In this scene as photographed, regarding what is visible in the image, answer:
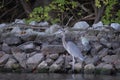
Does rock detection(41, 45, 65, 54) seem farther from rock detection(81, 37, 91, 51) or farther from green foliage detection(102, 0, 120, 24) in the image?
green foliage detection(102, 0, 120, 24)

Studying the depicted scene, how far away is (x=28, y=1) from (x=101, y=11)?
277 cm

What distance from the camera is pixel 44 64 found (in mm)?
10633

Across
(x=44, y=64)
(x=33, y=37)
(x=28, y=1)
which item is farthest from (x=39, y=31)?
(x=28, y=1)

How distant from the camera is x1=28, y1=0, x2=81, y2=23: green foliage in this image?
1476cm

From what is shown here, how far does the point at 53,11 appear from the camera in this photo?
15211 mm

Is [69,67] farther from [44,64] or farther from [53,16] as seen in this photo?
[53,16]

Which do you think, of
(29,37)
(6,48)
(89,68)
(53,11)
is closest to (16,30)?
(29,37)

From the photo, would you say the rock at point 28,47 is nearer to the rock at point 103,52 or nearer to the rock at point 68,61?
the rock at point 68,61

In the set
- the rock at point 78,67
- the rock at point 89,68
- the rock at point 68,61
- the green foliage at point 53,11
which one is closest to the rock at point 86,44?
the rock at point 68,61

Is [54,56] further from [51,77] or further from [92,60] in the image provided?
[51,77]

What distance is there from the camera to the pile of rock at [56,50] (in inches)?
414

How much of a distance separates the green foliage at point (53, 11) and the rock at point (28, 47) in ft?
10.0

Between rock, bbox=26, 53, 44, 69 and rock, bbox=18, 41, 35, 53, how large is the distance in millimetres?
381

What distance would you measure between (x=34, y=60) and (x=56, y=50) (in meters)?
0.61
